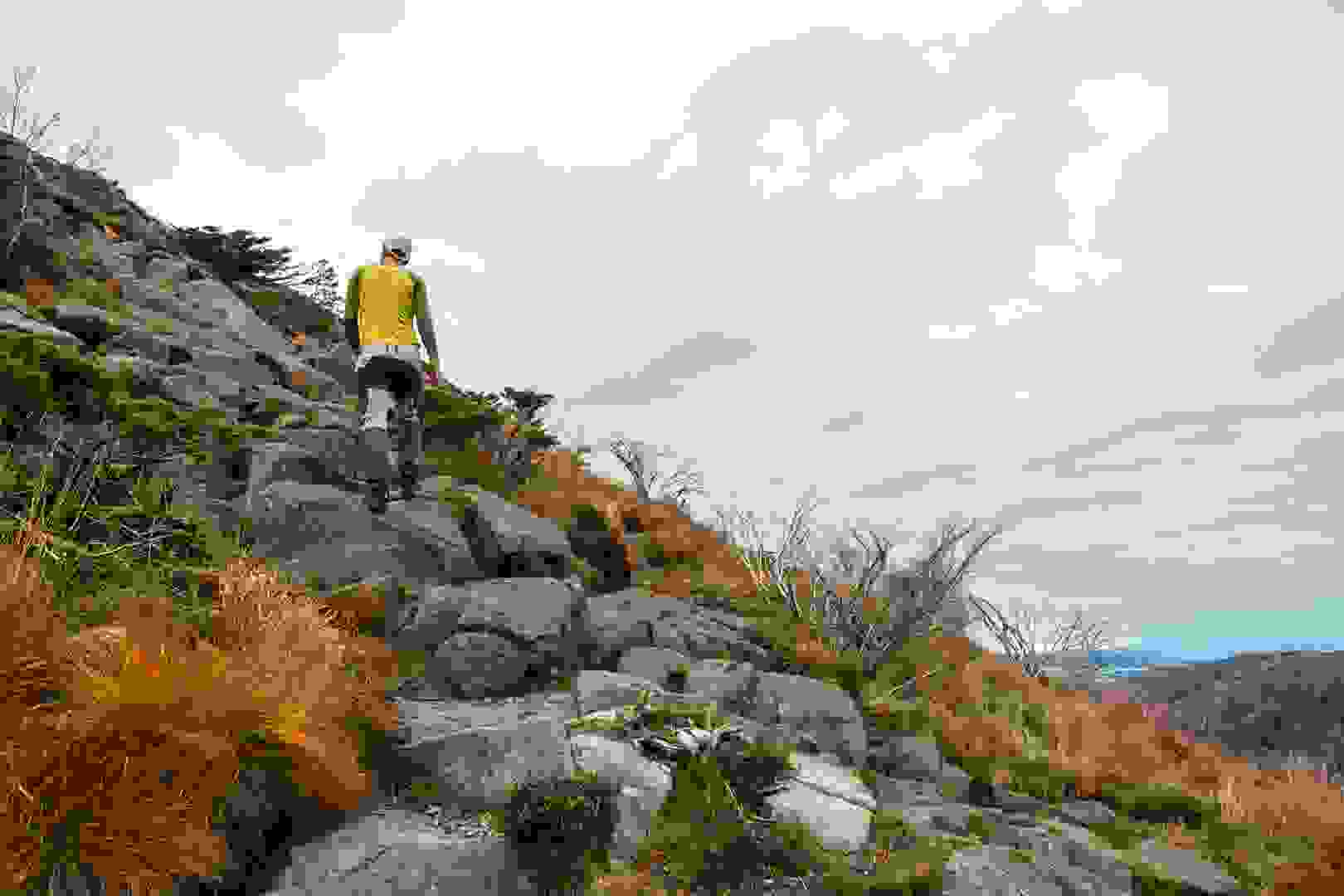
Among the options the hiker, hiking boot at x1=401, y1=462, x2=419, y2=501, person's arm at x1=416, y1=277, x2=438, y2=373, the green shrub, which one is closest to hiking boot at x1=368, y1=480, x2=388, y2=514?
the hiker

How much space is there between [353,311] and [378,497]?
2.04 meters

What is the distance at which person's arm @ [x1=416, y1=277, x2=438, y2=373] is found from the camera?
26.0 feet

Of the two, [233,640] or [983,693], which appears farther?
[983,693]

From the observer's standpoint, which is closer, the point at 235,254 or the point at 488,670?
the point at 488,670

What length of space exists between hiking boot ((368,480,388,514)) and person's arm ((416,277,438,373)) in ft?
4.68

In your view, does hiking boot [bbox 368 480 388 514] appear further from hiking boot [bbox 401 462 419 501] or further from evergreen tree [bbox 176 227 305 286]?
evergreen tree [bbox 176 227 305 286]

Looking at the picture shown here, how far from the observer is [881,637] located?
888 cm

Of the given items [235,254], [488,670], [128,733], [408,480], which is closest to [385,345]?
[408,480]

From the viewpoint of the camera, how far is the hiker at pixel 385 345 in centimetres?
757

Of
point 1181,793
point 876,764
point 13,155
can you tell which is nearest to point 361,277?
point 876,764

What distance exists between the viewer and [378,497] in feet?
24.1

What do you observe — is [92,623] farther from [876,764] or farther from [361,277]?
[876,764]

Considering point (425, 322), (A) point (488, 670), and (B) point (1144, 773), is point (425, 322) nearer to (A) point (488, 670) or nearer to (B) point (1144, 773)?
(A) point (488, 670)

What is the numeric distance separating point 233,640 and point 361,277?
4.55 metres
